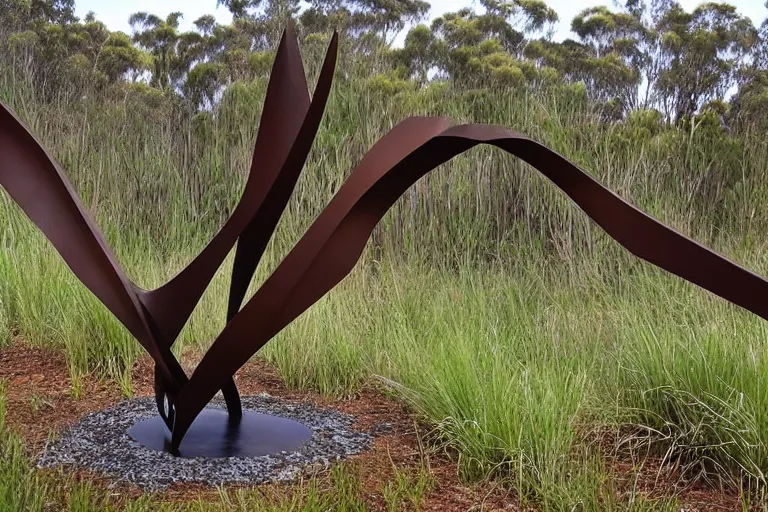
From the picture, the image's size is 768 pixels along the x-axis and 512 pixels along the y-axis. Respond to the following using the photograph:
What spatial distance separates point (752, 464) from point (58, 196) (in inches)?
83.2

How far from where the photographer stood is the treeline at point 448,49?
871 centimetres

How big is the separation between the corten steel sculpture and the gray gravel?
0.07 meters

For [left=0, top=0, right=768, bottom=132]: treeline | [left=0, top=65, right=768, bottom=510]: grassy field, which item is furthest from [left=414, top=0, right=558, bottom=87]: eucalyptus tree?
[left=0, top=65, right=768, bottom=510]: grassy field

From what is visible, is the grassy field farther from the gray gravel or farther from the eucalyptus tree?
the eucalyptus tree

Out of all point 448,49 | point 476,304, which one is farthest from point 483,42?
point 476,304

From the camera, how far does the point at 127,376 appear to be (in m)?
2.91

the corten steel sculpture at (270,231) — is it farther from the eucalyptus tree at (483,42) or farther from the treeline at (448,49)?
the eucalyptus tree at (483,42)

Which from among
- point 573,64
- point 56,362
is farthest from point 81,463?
point 573,64

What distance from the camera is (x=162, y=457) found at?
212 cm

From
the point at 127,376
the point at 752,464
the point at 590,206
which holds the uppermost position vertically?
the point at 590,206

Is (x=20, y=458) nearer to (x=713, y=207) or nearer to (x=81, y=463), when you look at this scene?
(x=81, y=463)

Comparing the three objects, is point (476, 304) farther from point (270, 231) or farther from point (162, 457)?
point (162, 457)

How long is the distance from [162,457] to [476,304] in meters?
1.87

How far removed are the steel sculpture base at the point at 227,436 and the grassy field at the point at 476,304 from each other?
0.31 metres
